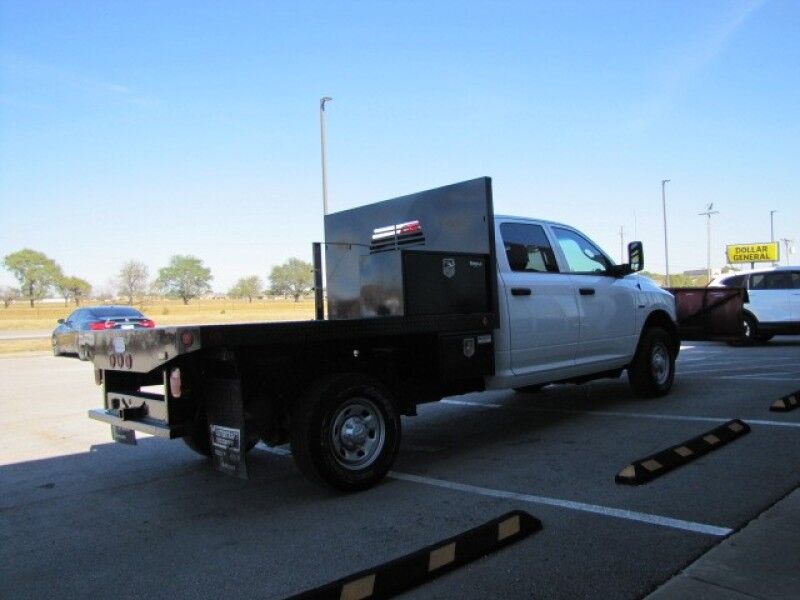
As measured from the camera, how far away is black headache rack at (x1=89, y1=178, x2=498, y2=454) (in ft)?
14.1

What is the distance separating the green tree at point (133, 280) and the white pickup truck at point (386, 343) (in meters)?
108

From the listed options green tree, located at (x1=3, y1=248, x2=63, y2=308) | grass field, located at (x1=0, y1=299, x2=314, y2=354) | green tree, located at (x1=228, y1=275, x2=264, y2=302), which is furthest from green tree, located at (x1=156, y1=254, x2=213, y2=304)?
grass field, located at (x1=0, y1=299, x2=314, y2=354)

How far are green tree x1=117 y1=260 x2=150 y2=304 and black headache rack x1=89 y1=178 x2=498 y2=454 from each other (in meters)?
107

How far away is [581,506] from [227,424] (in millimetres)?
2370

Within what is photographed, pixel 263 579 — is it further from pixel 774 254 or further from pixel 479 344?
pixel 774 254

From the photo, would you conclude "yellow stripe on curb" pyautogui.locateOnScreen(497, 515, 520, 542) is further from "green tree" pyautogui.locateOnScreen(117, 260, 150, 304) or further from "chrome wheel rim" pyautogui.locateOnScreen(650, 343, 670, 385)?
"green tree" pyautogui.locateOnScreen(117, 260, 150, 304)

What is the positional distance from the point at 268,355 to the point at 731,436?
13.6 feet

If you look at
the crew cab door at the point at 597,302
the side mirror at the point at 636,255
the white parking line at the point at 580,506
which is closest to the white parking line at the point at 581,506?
the white parking line at the point at 580,506

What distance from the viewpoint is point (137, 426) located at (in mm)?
4695

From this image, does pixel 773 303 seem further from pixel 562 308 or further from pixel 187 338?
pixel 187 338

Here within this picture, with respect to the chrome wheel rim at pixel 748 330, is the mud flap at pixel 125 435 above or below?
above

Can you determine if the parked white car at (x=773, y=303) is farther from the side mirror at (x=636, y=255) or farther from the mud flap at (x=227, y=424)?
the mud flap at (x=227, y=424)

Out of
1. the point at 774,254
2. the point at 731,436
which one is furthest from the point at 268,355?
the point at 774,254

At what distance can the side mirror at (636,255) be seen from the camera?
7582mm
